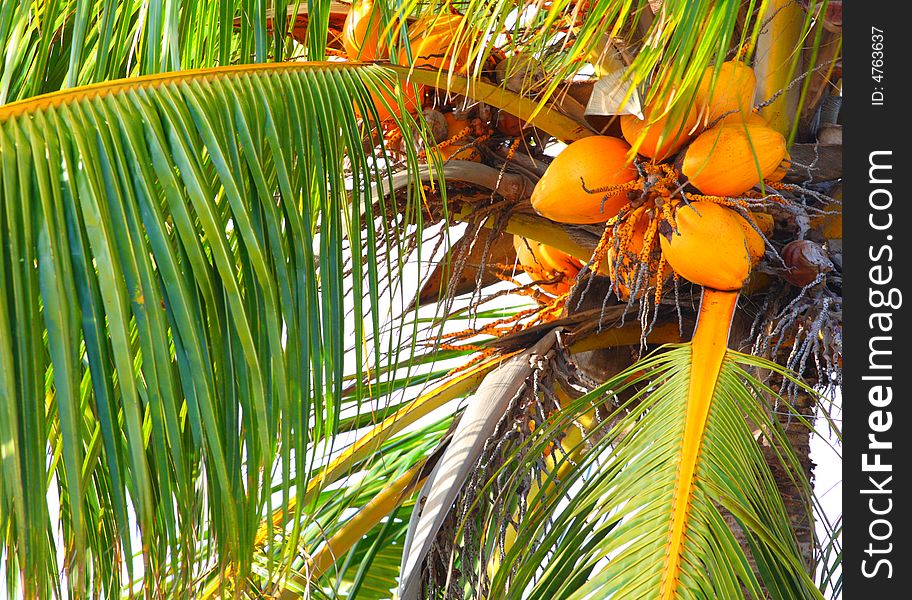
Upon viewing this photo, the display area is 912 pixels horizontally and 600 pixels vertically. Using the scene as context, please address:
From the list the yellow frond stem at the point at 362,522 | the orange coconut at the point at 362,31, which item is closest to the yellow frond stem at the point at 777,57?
the orange coconut at the point at 362,31

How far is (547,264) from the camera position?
7.69 feet

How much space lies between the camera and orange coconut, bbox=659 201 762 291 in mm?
1659

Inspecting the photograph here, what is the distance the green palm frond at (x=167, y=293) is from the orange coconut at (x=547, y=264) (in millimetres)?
844

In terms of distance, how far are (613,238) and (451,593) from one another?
660 mm

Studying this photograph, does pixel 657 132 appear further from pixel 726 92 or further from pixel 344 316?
pixel 344 316

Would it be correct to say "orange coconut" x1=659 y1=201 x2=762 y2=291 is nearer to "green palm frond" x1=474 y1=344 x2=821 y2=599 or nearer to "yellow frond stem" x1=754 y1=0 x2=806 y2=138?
"green palm frond" x1=474 y1=344 x2=821 y2=599

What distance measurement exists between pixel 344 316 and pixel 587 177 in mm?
489

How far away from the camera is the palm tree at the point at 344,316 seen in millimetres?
1087

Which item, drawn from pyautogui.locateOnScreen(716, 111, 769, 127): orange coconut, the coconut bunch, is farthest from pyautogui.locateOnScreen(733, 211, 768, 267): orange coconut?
pyautogui.locateOnScreen(716, 111, 769, 127): orange coconut

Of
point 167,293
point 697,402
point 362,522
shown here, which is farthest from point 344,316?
point 362,522

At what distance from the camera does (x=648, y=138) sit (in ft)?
5.59

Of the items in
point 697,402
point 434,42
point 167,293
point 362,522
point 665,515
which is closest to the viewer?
point 167,293

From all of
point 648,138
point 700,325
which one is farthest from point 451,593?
point 648,138

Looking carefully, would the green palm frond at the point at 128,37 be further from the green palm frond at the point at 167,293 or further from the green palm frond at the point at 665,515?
the green palm frond at the point at 665,515
